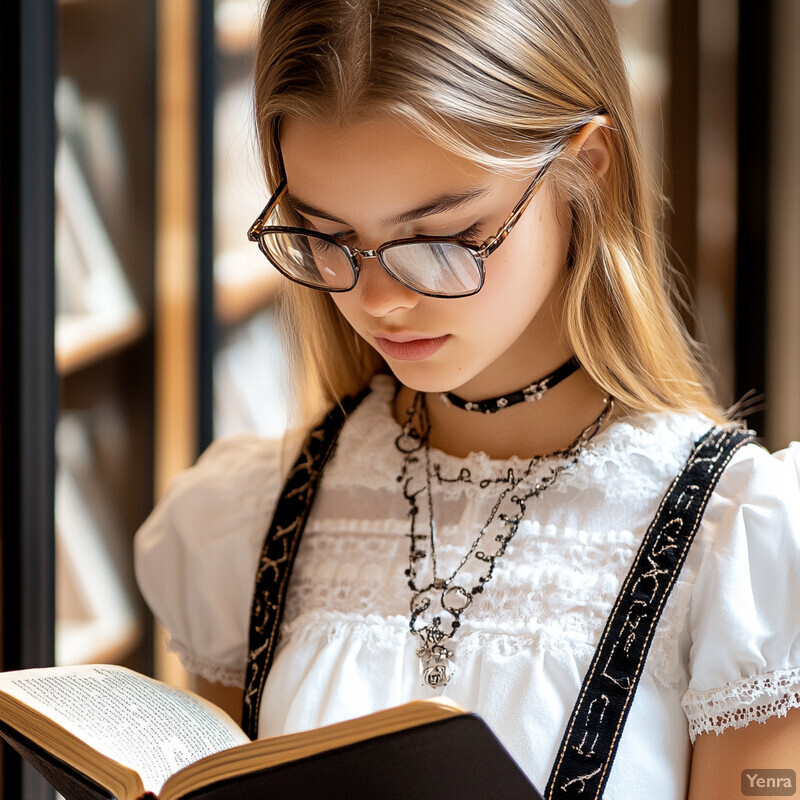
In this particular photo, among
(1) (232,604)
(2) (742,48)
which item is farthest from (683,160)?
(1) (232,604)

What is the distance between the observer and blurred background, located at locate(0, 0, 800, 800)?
1.50 m

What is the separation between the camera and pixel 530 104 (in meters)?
0.86

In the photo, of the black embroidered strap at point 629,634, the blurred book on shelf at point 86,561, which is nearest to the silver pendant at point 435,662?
the black embroidered strap at point 629,634

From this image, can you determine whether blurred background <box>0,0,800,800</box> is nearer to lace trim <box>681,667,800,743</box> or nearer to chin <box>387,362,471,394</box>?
chin <box>387,362,471,394</box>

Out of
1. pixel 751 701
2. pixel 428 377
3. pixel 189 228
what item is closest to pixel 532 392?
pixel 428 377

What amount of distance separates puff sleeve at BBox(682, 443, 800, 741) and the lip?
32 centimetres

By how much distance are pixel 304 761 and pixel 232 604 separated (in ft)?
1.65

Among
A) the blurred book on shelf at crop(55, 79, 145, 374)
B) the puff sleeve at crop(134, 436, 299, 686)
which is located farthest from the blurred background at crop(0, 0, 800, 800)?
the puff sleeve at crop(134, 436, 299, 686)

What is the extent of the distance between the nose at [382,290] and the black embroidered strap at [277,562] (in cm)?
29

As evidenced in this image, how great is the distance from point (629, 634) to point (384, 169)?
0.48m

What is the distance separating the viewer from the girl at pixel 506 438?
850 millimetres

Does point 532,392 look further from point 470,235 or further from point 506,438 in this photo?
point 470,235

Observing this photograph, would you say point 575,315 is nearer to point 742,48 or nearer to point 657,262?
A: point 657,262

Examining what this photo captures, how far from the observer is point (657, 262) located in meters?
1.06
